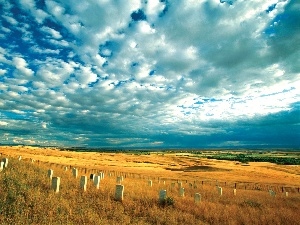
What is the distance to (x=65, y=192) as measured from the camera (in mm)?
12367

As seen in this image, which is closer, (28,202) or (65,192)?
(28,202)

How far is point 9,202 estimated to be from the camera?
9.66 m

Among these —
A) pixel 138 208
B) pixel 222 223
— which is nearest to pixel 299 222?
pixel 222 223

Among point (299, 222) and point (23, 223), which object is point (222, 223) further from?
point (23, 223)

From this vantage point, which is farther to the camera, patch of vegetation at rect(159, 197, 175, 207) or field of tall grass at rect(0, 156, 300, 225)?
patch of vegetation at rect(159, 197, 175, 207)

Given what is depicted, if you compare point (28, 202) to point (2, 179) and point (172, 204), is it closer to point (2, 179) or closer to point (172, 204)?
point (2, 179)

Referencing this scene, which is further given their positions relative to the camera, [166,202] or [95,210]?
[166,202]

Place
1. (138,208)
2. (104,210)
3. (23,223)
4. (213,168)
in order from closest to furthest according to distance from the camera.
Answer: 1. (23,223)
2. (104,210)
3. (138,208)
4. (213,168)

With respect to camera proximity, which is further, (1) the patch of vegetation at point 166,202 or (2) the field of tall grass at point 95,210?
(1) the patch of vegetation at point 166,202

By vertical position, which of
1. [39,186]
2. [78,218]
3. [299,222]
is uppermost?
[39,186]

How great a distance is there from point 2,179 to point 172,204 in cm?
797

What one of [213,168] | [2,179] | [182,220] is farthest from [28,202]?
[213,168]

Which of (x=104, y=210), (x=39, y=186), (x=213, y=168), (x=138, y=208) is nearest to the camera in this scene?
(x=104, y=210)

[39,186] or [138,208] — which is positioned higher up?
[39,186]
